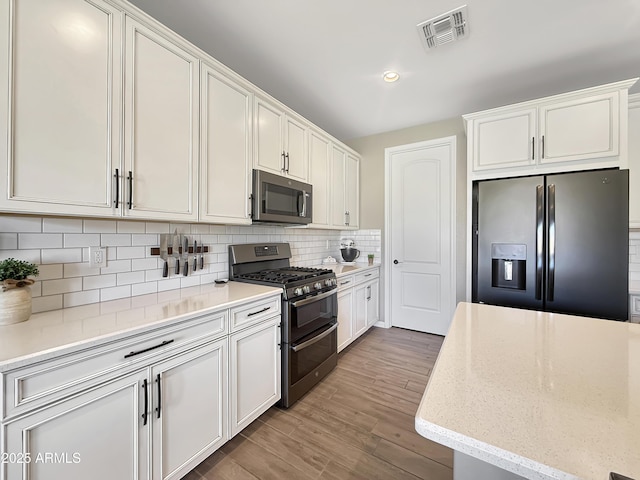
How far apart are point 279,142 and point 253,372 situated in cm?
185

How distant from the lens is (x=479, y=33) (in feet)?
6.25

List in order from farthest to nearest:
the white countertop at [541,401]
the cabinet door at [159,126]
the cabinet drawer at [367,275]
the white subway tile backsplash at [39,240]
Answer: the cabinet drawer at [367,275] → the cabinet door at [159,126] → the white subway tile backsplash at [39,240] → the white countertop at [541,401]

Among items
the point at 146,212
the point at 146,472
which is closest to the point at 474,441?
the point at 146,472

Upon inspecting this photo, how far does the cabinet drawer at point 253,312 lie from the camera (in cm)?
164

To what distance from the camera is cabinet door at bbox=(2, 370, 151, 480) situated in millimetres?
919

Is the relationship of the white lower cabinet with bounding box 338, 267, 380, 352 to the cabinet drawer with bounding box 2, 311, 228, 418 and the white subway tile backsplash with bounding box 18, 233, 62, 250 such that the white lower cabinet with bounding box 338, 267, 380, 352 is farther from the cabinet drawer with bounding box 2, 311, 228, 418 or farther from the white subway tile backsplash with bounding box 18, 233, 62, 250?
the white subway tile backsplash with bounding box 18, 233, 62, 250

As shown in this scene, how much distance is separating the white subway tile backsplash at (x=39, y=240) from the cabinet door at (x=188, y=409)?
87 centimetres

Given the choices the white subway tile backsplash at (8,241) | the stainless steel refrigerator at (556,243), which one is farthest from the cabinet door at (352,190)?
the white subway tile backsplash at (8,241)

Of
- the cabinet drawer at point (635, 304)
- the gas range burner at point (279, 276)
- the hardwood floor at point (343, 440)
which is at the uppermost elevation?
the gas range burner at point (279, 276)

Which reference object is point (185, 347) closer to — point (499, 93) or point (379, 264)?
point (379, 264)

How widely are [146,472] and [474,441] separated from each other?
145cm

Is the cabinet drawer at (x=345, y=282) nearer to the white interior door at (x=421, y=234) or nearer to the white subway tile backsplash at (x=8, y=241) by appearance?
the white interior door at (x=421, y=234)

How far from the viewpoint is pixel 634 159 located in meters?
2.46

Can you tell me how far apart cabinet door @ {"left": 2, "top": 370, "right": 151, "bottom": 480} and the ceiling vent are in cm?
264
